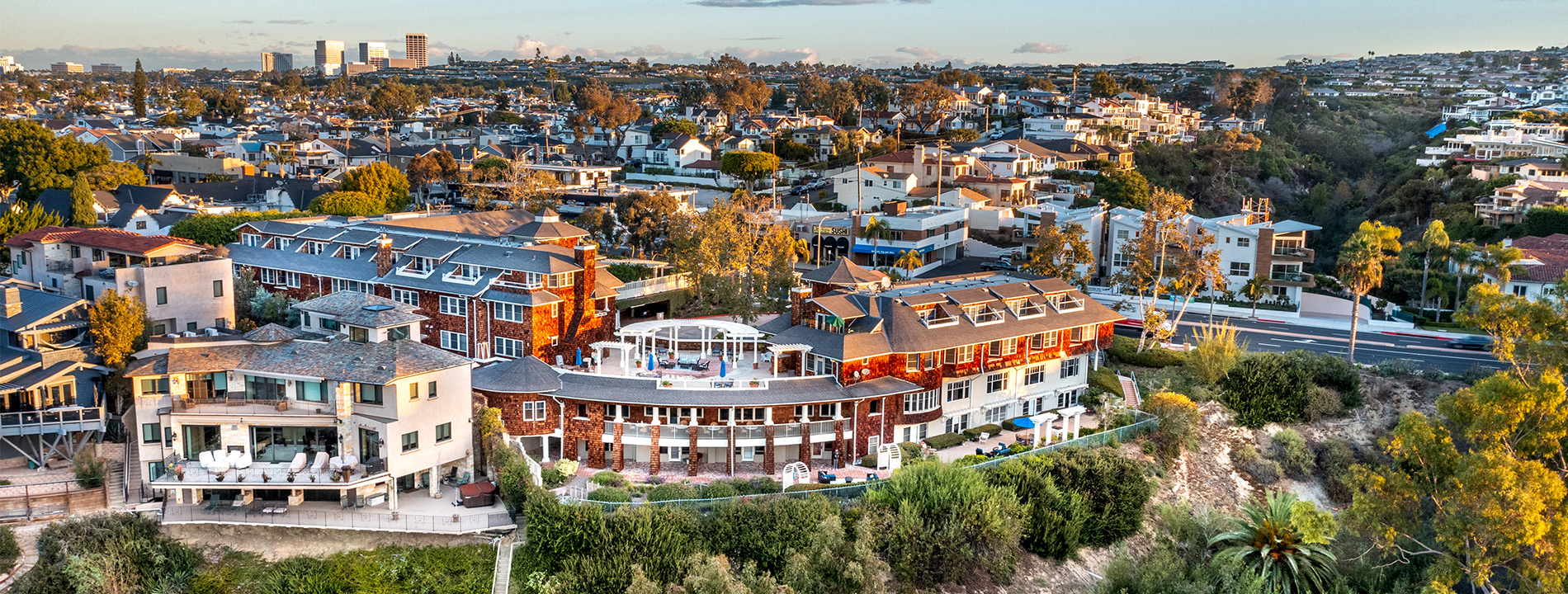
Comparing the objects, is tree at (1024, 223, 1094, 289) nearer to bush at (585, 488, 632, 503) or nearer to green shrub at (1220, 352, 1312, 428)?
green shrub at (1220, 352, 1312, 428)

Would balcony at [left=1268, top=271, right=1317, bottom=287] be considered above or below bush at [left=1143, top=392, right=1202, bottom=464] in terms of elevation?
above

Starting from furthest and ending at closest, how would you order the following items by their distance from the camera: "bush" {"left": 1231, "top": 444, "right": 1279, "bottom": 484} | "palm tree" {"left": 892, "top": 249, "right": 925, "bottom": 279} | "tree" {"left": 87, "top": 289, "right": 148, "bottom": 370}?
"palm tree" {"left": 892, "top": 249, "right": 925, "bottom": 279} < "bush" {"left": 1231, "top": 444, "right": 1279, "bottom": 484} < "tree" {"left": 87, "top": 289, "right": 148, "bottom": 370}

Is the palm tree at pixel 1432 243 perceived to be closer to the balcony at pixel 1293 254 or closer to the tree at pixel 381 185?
the balcony at pixel 1293 254

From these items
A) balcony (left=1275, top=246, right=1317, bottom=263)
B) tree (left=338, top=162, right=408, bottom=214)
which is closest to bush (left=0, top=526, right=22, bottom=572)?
tree (left=338, top=162, right=408, bottom=214)

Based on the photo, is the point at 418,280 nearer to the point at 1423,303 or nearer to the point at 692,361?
the point at 692,361

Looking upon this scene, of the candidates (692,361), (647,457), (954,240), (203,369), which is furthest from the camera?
(954,240)

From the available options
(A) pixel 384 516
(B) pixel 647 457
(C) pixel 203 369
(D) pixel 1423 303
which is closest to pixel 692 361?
(B) pixel 647 457

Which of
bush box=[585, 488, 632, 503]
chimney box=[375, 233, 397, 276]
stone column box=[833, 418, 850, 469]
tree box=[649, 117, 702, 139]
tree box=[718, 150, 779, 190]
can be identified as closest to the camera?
bush box=[585, 488, 632, 503]
